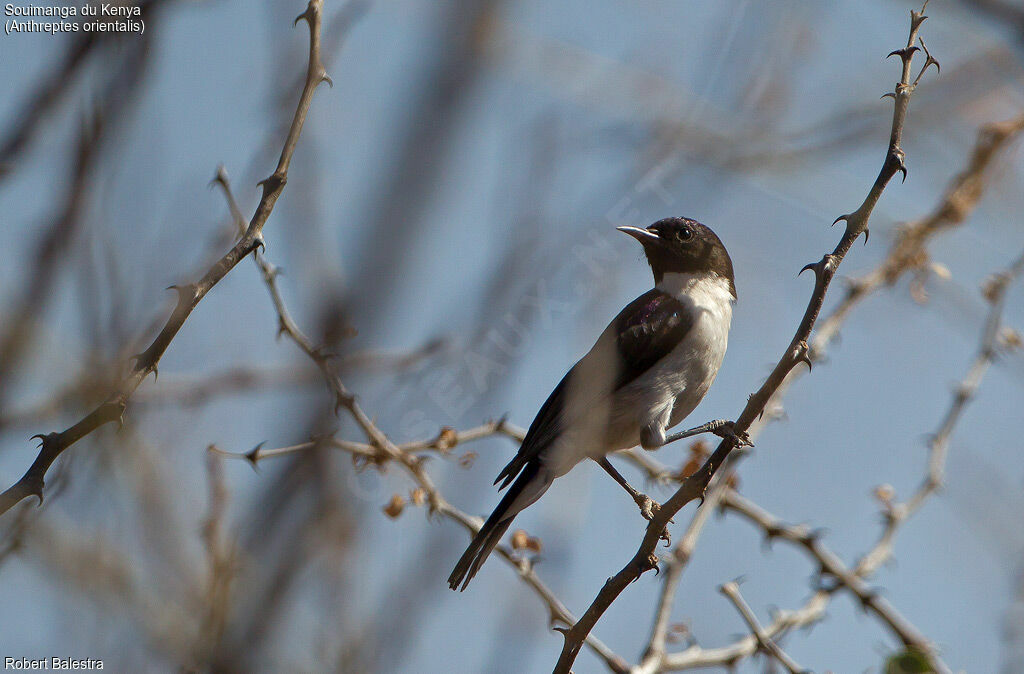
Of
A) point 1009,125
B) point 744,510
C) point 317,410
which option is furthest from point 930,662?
point 1009,125

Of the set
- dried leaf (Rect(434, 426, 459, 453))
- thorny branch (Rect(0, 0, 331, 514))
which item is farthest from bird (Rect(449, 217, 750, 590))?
thorny branch (Rect(0, 0, 331, 514))

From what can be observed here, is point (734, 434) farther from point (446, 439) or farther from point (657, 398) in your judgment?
point (657, 398)

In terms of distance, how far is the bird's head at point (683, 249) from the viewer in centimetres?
533

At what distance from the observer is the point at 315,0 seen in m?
2.59

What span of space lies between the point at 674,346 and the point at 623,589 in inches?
79.1

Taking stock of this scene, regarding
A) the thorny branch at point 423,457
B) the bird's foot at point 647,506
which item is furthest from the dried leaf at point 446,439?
the bird's foot at point 647,506

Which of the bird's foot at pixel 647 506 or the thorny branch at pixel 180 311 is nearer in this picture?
the thorny branch at pixel 180 311

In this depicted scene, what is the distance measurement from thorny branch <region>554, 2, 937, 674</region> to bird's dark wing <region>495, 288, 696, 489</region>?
1.13m

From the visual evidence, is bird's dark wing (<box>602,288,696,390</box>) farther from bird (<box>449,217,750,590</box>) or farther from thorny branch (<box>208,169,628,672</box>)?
thorny branch (<box>208,169,628,672</box>)

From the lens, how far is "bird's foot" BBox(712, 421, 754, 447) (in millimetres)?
2869

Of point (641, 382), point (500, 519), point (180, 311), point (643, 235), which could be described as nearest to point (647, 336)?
point (641, 382)

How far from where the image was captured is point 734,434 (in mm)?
2863

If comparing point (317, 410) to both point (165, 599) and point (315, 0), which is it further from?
point (315, 0)

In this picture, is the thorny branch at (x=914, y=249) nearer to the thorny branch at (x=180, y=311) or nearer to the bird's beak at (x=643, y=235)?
the bird's beak at (x=643, y=235)
